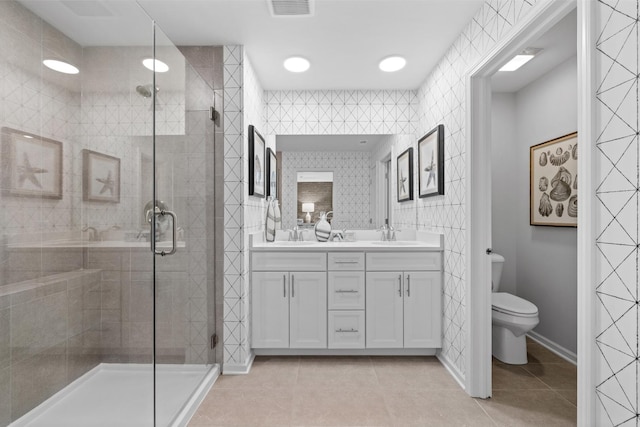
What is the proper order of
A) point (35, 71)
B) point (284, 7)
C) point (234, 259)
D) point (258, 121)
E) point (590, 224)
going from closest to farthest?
point (35, 71) < point (590, 224) < point (284, 7) < point (234, 259) < point (258, 121)

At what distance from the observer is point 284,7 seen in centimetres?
193

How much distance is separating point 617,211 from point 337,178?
2.27 meters

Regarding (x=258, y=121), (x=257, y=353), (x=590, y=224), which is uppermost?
(x=258, y=121)

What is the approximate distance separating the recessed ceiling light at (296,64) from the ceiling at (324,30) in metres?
0.05

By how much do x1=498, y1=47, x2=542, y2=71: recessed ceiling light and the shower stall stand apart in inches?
95.8

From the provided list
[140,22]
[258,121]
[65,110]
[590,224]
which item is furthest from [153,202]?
[590,224]

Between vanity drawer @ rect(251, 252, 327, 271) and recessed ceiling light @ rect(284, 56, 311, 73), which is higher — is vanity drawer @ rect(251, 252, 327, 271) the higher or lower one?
the lower one

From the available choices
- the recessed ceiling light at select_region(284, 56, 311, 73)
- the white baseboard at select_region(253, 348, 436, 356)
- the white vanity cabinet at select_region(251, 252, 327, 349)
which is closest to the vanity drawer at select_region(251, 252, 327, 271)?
the white vanity cabinet at select_region(251, 252, 327, 349)

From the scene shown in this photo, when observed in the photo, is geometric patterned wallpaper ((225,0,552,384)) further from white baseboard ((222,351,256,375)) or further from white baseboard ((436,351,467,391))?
white baseboard ((222,351,256,375))

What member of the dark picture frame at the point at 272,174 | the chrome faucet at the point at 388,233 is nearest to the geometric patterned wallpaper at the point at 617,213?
the chrome faucet at the point at 388,233

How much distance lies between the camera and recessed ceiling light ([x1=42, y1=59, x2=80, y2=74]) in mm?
1070

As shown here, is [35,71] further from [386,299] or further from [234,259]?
[386,299]

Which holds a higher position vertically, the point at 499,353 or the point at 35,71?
the point at 35,71

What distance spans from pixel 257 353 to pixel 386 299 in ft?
3.59
